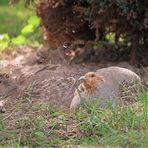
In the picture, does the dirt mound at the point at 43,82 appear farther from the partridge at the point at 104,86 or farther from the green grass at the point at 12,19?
the green grass at the point at 12,19

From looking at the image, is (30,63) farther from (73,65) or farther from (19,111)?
(19,111)

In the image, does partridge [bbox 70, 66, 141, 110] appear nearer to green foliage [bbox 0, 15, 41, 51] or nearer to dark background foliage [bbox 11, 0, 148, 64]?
dark background foliage [bbox 11, 0, 148, 64]

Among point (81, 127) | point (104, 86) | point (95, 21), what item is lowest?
point (81, 127)

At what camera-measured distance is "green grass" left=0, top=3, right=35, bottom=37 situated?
39.1ft

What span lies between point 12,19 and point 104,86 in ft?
24.8

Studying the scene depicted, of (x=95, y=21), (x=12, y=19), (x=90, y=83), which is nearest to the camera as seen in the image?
(x=90, y=83)

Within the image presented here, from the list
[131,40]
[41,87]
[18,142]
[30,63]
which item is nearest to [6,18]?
[30,63]

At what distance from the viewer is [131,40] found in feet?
24.9

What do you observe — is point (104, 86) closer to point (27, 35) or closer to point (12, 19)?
point (27, 35)

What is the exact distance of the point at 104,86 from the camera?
19.6ft

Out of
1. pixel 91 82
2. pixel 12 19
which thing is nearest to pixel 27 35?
pixel 12 19

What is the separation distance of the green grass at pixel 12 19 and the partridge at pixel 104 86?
17.2 ft

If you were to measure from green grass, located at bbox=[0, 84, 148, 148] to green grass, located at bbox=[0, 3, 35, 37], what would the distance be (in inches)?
231

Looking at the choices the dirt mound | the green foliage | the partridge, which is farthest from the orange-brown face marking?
the green foliage
